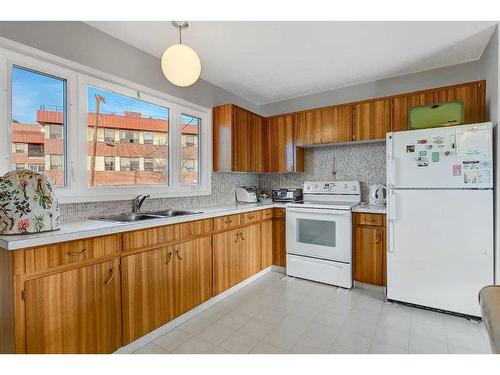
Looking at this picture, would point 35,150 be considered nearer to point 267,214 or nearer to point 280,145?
point 267,214

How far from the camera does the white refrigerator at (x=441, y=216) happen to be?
2082 mm

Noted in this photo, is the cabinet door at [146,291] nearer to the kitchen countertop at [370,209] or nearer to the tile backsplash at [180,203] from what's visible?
the tile backsplash at [180,203]

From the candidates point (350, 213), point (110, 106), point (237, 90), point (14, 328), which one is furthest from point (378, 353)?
point (237, 90)

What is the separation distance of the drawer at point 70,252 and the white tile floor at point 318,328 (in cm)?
77

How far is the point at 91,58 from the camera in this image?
2035mm

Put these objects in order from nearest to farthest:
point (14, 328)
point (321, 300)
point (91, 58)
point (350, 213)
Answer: point (14, 328)
point (91, 58)
point (321, 300)
point (350, 213)

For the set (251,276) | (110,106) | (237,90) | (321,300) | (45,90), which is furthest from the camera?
(237,90)

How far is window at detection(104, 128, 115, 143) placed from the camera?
7.30 feet

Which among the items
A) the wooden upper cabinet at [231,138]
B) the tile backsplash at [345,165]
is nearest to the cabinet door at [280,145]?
the tile backsplash at [345,165]

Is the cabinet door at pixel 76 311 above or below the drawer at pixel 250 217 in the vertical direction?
below

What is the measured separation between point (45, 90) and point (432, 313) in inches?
143

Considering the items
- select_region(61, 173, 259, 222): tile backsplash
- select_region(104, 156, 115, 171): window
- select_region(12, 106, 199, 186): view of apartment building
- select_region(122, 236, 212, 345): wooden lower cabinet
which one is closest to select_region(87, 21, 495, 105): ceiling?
select_region(12, 106, 199, 186): view of apartment building
